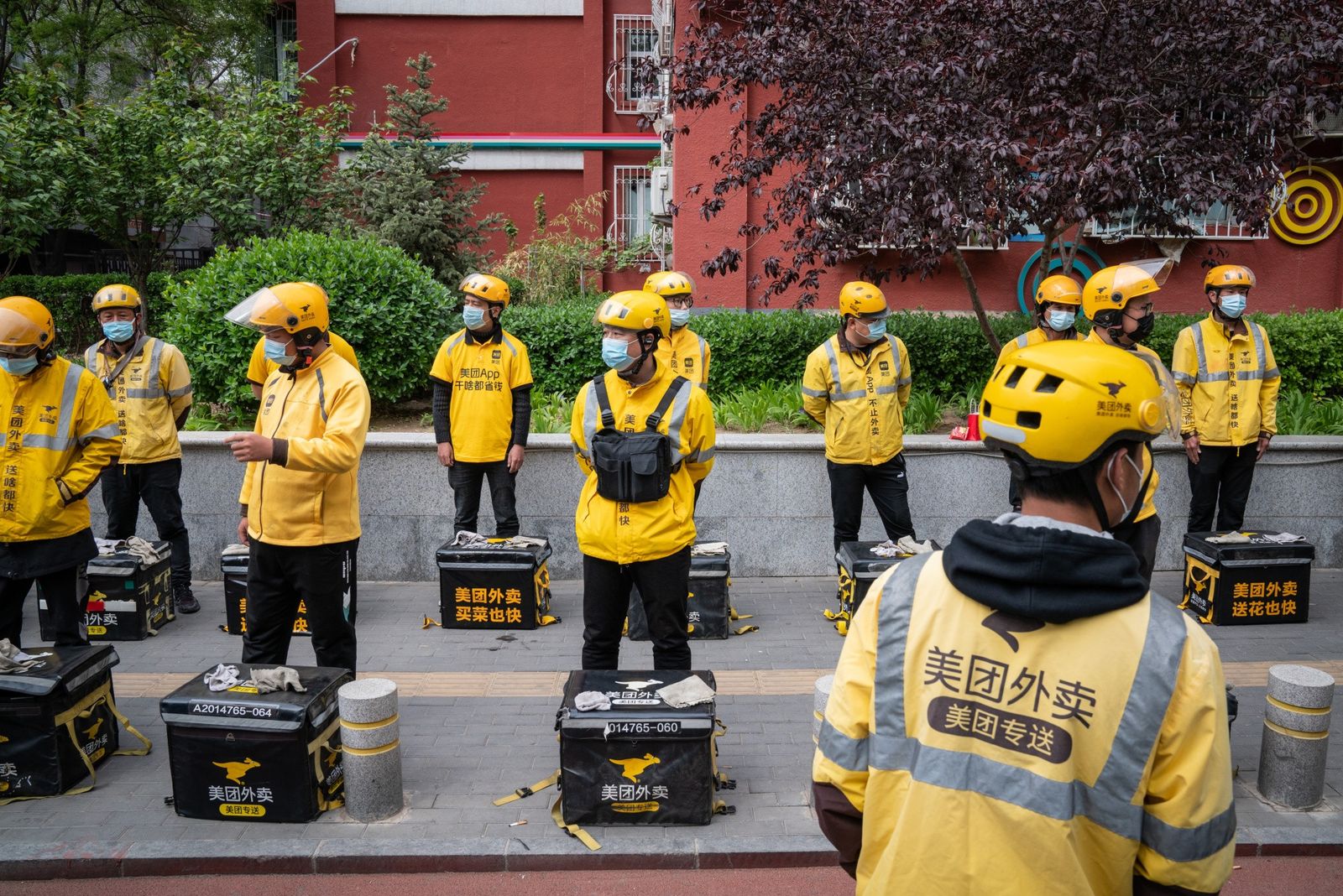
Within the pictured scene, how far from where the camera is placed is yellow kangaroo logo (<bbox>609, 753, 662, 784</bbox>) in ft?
16.4

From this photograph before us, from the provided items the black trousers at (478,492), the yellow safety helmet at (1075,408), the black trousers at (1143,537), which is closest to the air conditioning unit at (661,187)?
the black trousers at (478,492)

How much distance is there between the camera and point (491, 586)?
8.09 metres

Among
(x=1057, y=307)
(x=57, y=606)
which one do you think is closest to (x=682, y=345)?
(x=1057, y=307)

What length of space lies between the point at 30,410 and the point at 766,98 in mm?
10340

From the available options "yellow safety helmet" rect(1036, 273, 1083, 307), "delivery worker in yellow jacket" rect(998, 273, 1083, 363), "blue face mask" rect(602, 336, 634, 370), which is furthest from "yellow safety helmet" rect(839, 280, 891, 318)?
"blue face mask" rect(602, 336, 634, 370)

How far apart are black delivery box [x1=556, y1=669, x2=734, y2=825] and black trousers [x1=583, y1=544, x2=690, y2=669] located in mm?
549

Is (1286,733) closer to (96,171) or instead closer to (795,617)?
(795,617)

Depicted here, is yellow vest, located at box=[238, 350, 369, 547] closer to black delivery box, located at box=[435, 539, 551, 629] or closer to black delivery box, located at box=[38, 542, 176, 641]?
black delivery box, located at box=[435, 539, 551, 629]

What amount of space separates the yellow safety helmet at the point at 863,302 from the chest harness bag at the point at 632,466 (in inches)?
117

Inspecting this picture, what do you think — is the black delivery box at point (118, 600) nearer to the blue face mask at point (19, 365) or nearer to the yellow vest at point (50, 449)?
the yellow vest at point (50, 449)

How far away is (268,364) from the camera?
684 cm

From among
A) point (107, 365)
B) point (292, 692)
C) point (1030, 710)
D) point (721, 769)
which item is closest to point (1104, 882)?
point (1030, 710)

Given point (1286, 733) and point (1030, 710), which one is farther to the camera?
point (1286, 733)

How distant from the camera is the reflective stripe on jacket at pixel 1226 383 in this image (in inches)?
328
